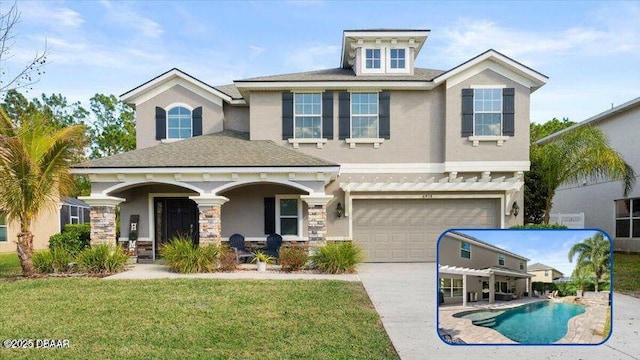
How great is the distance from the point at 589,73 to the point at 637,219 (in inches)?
241

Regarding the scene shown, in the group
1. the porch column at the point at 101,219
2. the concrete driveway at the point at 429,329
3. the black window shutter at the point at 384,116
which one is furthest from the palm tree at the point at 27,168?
the black window shutter at the point at 384,116

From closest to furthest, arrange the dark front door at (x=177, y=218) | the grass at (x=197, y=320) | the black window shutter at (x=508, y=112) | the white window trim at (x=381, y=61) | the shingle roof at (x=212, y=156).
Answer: the grass at (x=197, y=320), the shingle roof at (x=212, y=156), the black window shutter at (x=508, y=112), the dark front door at (x=177, y=218), the white window trim at (x=381, y=61)

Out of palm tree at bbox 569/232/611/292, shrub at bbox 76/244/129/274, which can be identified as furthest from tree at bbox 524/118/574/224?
palm tree at bbox 569/232/611/292

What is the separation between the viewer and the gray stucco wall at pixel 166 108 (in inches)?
642

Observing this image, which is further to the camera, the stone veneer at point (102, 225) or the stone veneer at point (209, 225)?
the stone veneer at point (102, 225)

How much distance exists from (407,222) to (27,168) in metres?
10.9

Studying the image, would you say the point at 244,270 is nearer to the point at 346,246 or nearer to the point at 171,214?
the point at 346,246

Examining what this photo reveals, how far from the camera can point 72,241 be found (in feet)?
46.1

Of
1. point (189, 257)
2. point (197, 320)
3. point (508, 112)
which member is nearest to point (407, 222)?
point (508, 112)

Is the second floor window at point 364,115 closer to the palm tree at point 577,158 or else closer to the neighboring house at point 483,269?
the palm tree at point 577,158

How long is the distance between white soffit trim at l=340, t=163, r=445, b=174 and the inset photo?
1391 cm

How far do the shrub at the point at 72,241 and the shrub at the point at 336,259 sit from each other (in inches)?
272

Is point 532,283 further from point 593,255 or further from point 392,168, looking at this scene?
point 392,168

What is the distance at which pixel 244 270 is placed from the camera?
13.0 meters
